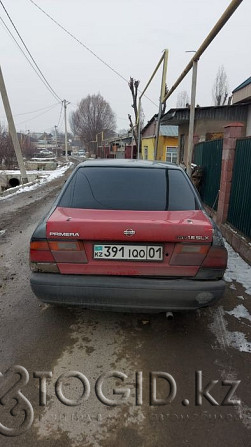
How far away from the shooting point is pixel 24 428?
187 centimetres

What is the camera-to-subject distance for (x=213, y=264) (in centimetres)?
251

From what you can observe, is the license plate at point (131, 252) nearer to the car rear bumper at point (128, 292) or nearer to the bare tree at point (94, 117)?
the car rear bumper at point (128, 292)

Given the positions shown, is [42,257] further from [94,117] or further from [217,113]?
[94,117]

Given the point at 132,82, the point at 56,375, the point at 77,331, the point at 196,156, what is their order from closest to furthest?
1. the point at 56,375
2. the point at 77,331
3. the point at 196,156
4. the point at 132,82

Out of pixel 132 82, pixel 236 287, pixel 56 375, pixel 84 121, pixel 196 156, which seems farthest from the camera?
pixel 84 121

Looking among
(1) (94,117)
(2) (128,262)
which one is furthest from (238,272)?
(1) (94,117)

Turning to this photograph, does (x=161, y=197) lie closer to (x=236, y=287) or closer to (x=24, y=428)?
(x=236, y=287)

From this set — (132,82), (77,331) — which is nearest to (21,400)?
(77,331)

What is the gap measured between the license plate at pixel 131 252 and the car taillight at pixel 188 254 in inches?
4.7

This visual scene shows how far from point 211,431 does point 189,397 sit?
0.29 metres

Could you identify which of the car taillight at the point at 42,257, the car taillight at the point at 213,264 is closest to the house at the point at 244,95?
the car taillight at the point at 213,264

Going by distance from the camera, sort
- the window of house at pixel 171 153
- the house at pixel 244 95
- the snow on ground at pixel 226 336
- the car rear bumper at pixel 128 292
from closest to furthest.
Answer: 1. the car rear bumper at pixel 128 292
2. the snow on ground at pixel 226 336
3. the house at pixel 244 95
4. the window of house at pixel 171 153

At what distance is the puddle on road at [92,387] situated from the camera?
1.86 meters

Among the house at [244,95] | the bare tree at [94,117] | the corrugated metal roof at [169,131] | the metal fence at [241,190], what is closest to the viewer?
the metal fence at [241,190]
